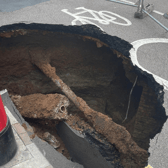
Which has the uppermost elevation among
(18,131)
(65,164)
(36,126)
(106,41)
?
(106,41)

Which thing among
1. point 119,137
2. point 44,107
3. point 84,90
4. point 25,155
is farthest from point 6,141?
point 84,90

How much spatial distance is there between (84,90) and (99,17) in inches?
122

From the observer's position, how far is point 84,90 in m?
5.33

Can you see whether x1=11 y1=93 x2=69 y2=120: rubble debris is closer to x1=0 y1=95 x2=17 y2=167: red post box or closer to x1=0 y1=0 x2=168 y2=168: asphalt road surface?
x1=0 y1=95 x2=17 y2=167: red post box

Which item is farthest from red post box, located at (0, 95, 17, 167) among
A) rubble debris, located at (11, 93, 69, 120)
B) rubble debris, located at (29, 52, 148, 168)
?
rubble debris, located at (29, 52, 148, 168)

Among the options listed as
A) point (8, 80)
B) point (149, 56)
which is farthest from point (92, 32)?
point (8, 80)

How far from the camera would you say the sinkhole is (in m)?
3.07

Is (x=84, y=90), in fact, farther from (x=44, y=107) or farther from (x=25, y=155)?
(x=25, y=155)

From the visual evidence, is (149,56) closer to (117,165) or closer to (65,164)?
(117,165)

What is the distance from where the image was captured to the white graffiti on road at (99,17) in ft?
22.1

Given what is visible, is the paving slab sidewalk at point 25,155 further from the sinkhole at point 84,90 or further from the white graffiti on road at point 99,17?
the white graffiti on road at point 99,17

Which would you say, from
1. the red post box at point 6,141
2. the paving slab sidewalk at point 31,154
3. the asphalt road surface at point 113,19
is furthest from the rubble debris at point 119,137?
the asphalt road surface at point 113,19

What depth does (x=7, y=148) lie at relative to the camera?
2352 millimetres

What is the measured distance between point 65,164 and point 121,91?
2410mm
